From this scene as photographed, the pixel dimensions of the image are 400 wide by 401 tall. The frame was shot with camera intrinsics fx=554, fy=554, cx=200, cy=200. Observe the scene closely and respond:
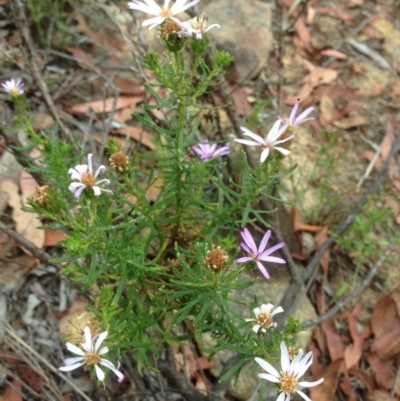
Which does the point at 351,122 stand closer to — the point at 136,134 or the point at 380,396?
the point at 136,134

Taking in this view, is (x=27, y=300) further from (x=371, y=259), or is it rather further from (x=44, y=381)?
(x=371, y=259)

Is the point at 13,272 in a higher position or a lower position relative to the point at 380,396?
higher

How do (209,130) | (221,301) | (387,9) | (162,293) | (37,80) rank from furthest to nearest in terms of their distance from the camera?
(387,9), (209,130), (37,80), (162,293), (221,301)

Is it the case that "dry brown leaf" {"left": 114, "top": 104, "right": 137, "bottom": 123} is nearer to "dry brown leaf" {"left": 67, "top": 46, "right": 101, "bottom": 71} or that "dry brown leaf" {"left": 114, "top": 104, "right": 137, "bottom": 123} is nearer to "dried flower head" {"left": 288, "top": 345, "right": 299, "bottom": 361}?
"dry brown leaf" {"left": 67, "top": 46, "right": 101, "bottom": 71}

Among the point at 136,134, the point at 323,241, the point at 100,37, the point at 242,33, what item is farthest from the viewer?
the point at 242,33

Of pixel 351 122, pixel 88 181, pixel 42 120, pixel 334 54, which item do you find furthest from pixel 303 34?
pixel 88 181

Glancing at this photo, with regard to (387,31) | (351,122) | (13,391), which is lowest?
(13,391)

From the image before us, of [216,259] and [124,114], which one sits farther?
[124,114]

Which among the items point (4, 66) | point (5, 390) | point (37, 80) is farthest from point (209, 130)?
point (5, 390)

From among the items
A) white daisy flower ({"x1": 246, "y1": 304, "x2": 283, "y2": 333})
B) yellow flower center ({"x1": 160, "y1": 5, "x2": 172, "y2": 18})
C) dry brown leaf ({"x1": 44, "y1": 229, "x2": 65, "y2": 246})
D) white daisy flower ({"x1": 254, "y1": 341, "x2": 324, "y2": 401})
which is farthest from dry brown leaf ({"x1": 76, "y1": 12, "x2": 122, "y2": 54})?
white daisy flower ({"x1": 254, "y1": 341, "x2": 324, "y2": 401})
